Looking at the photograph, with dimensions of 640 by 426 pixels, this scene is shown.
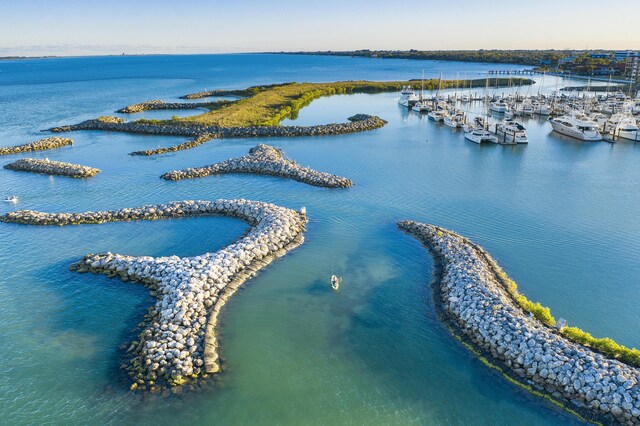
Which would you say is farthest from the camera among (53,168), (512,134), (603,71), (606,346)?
(603,71)

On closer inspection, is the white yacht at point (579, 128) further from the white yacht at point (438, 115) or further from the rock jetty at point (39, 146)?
the rock jetty at point (39, 146)

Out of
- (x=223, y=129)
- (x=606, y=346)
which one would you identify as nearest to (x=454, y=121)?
(x=223, y=129)

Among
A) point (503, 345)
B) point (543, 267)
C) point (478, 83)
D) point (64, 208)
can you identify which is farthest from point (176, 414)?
point (478, 83)

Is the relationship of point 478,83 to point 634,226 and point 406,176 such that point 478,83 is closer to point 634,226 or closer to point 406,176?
point 406,176

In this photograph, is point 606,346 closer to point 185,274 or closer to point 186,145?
point 185,274

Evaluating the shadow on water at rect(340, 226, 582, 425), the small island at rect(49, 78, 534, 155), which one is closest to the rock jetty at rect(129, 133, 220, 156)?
the small island at rect(49, 78, 534, 155)

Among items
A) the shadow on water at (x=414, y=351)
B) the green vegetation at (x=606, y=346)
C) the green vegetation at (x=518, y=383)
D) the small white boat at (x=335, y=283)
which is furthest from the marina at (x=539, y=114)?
the green vegetation at (x=518, y=383)

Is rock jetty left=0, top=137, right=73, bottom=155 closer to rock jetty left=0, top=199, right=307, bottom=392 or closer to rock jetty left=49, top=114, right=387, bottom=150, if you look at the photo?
rock jetty left=49, top=114, right=387, bottom=150
